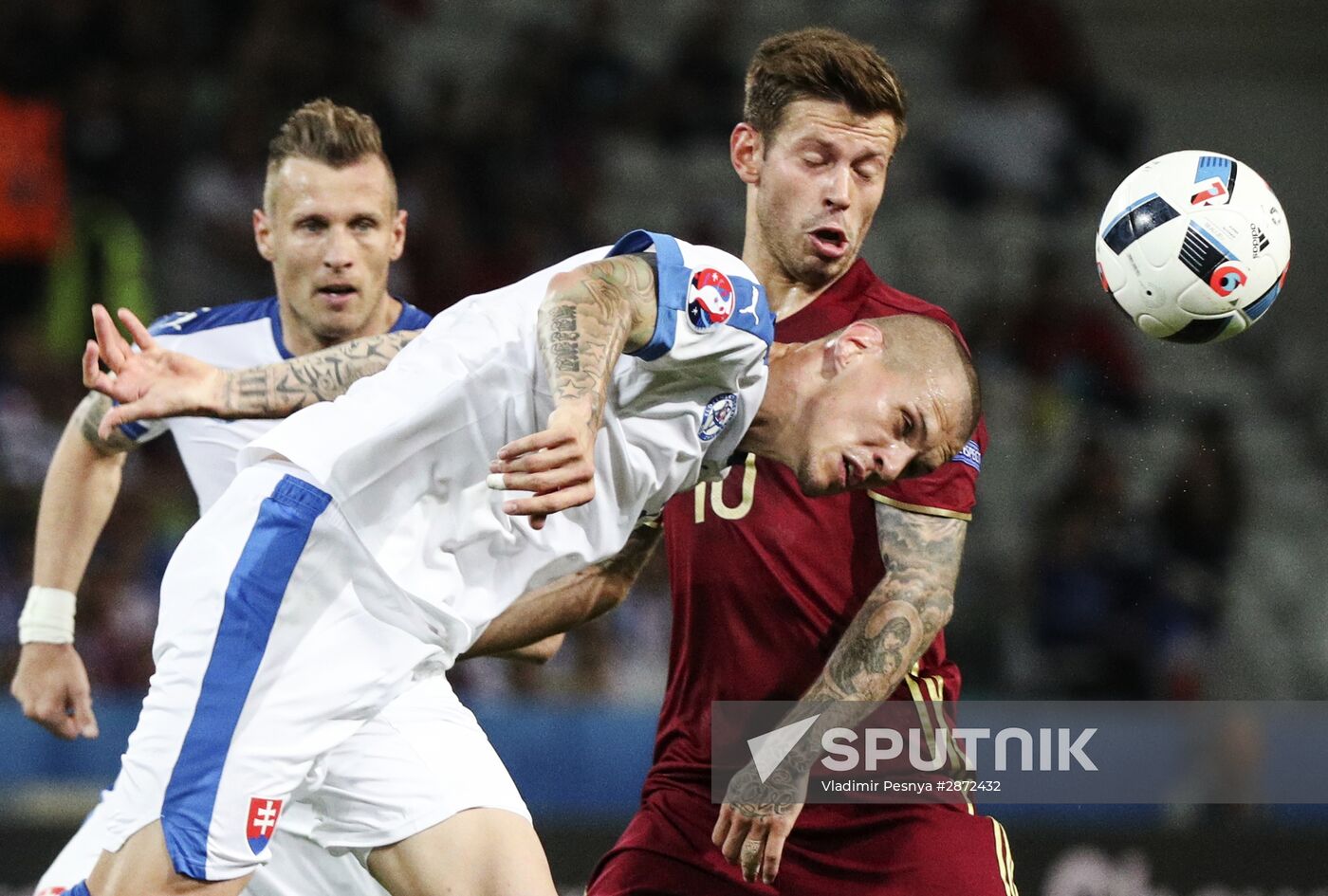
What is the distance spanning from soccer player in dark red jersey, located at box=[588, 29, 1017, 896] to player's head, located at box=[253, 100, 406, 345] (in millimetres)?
1138

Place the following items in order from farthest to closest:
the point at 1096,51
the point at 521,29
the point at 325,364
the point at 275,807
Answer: the point at 1096,51, the point at 521,29, the point at 325,364, the point at 275,807

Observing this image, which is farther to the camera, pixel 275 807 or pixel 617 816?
pixel 617 816

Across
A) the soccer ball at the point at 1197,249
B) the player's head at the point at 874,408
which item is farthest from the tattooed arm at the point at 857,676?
the soccer ball at the point at 1197,249

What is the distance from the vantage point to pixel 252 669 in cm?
342

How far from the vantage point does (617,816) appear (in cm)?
717

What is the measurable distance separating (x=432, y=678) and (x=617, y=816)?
313cm

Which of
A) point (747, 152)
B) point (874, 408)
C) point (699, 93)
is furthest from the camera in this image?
point (699, 93)

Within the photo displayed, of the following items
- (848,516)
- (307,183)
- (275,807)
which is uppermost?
(307,183)

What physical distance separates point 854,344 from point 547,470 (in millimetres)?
1025

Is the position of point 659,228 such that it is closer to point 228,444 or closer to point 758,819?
point 228,444

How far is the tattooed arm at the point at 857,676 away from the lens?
3953mm

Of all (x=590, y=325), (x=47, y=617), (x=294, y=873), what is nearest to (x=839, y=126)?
(x=590, y=325)

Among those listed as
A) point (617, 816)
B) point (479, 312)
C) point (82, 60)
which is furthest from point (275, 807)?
point (82, 60)

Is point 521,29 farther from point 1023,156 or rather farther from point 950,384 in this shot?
point 950,384
